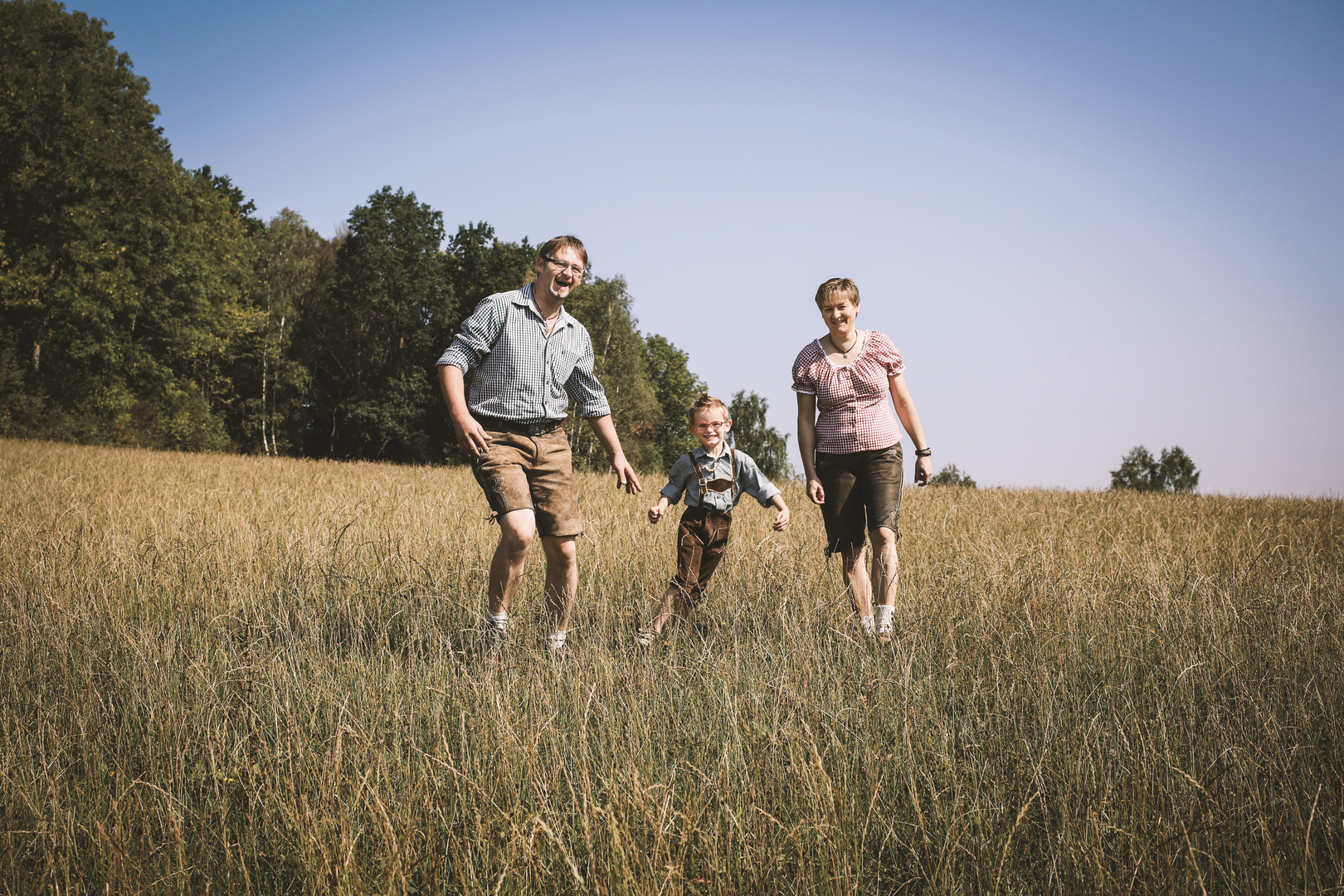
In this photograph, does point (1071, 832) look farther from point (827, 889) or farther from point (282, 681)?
point (282, 681)

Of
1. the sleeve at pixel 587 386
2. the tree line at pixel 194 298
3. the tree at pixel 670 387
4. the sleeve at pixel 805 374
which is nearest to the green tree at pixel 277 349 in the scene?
the tree line at pixel 194 298

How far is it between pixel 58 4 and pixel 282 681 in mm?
33342

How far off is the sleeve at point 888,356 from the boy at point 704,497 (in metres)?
0.96

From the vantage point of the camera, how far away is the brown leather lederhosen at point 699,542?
4219mm

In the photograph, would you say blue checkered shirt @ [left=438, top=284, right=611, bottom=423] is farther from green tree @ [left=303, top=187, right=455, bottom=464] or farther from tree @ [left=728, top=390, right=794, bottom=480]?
tree @ [left=728, top=390, right=794, bottom=480]

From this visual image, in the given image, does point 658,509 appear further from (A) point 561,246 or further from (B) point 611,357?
(B) point 611,357

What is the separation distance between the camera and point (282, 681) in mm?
2828

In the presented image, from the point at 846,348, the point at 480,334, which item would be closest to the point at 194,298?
the point at 480,334

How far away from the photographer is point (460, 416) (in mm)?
3457

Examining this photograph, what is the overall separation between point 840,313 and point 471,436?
7.04ft

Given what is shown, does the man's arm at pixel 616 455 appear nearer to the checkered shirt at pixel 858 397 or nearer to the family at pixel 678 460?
the family at pixel 678 460

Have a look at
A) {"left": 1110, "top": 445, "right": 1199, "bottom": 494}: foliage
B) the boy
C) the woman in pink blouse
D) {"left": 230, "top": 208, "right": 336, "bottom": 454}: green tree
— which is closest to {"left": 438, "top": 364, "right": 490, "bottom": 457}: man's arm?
the boy

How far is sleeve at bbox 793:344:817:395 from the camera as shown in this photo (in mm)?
4191

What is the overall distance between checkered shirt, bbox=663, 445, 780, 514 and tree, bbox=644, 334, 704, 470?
167 feet
